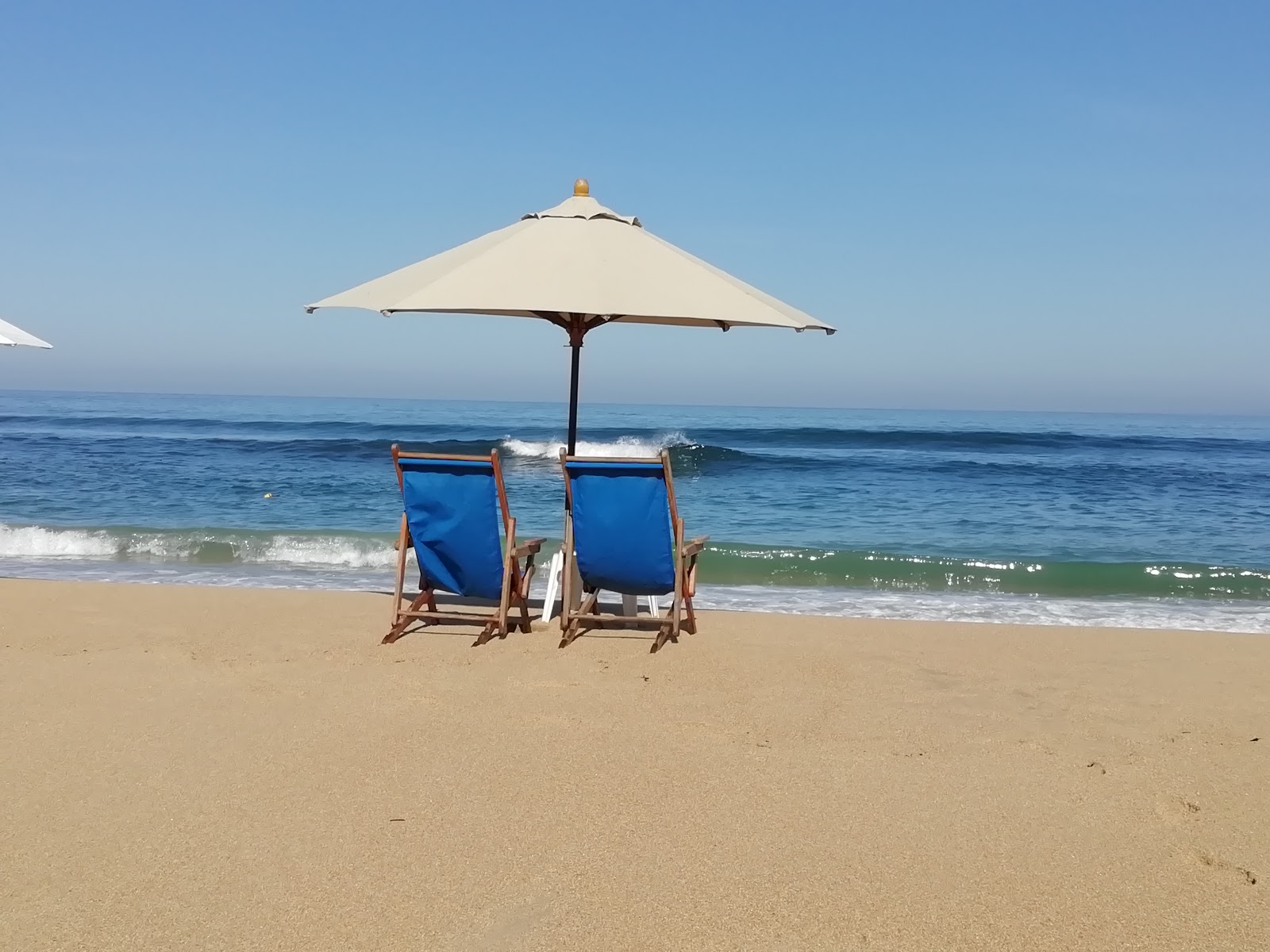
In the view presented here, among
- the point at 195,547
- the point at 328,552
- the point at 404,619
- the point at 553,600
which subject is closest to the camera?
the point at 404,619

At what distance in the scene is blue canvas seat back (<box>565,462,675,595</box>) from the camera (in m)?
5.31

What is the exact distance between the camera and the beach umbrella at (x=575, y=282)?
16.1 feet

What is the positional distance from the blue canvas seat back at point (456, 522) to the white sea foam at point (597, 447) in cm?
1826

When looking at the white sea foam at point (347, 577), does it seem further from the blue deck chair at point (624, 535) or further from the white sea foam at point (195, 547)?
the blue deck chair at point (624, 535)

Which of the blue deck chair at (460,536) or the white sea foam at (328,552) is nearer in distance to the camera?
the blue deck chair at (460,536)

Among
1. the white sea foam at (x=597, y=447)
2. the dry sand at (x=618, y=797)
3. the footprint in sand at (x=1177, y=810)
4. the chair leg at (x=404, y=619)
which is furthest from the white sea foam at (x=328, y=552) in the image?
the white sea foam at (x=597, y=447)

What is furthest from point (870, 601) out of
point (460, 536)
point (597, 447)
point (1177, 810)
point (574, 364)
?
point (597, 447)

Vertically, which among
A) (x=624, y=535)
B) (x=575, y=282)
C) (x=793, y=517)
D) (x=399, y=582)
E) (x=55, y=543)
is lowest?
(x=55, y=543)

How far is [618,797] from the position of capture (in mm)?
3234

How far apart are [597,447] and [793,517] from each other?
1359 centimetres

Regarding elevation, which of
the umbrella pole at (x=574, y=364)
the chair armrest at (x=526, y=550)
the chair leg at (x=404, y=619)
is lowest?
the chair leg at (x=404, y=619)

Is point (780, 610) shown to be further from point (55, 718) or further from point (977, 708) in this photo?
point (55, 718)

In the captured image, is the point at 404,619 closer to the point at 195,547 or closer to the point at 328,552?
the point at 328,552

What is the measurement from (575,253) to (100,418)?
103 feet
